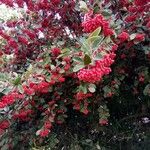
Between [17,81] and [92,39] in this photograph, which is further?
[17,81]

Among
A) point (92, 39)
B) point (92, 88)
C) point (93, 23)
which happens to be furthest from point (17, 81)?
point (92, 39)

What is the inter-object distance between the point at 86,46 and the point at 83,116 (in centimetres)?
169

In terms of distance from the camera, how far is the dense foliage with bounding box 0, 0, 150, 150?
10.4ft

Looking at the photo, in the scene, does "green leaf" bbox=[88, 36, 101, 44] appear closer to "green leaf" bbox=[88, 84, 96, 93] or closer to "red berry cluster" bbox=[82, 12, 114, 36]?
"red berry cluster" bbox=[82, 12, 114, 36]

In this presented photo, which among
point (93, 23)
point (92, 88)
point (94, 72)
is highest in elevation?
point (93, 23)

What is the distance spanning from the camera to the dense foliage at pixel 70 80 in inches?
125

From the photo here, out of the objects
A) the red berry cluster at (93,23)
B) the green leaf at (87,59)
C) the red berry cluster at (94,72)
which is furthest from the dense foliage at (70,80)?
the green leaf at (87,59)

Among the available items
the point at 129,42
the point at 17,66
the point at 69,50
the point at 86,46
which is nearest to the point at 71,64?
the point at 69,50

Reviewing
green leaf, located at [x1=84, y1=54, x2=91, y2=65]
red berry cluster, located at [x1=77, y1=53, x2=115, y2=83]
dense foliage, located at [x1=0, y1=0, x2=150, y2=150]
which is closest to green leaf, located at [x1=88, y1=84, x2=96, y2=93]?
dense foliage, located at [x1=0, y1=0, x2=150, y2=150]

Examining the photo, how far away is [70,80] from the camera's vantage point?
11.7 ft

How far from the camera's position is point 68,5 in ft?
13.1

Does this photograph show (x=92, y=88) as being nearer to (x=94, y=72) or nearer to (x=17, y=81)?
(x=94, y=72)

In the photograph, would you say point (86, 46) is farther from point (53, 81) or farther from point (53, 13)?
point (53, 13)

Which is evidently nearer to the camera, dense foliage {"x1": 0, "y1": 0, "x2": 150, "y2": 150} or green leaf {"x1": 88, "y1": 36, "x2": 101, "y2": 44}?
green leaf {"x1": 88, "y1": 36, "x2": 101, "y2": 44}
